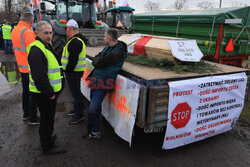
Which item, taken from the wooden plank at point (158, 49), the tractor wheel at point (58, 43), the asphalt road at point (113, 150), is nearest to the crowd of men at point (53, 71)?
the asphalt road at point (113, 150)

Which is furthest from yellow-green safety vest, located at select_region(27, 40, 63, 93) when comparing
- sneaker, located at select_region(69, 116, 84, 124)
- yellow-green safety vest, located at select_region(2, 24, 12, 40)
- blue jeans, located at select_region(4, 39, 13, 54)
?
blue jeans, located at select_region(4, 39, 13, 54)

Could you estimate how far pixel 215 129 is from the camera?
3.28m

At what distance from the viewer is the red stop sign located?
9.12 ft

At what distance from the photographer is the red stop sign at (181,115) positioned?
278cm

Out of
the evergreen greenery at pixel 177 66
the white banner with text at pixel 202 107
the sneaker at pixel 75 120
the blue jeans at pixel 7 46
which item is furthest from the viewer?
the blue jeans at pixel 7 46

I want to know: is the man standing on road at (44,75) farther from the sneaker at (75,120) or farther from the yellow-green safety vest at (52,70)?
the sneaker at (75,120)

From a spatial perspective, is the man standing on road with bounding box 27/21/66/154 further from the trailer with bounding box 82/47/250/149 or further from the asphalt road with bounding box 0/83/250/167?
the trailer with bounding box 82/47/250/149

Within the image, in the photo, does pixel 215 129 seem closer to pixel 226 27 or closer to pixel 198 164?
pixel 198 164

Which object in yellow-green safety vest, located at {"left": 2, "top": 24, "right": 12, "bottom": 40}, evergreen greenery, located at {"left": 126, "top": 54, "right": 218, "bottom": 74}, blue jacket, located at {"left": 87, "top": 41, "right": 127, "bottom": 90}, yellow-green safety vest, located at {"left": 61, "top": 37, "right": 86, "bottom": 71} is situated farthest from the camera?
yellow-green safety vest, located at {"left": 2, "top": 24, "right": 12, "bottom": 40}

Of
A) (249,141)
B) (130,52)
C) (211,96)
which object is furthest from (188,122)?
(130,52)

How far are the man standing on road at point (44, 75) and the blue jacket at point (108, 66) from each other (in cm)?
57

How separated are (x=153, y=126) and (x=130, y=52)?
2.23m

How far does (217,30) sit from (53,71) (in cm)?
512

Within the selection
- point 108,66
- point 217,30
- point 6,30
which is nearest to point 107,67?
point 108,66
